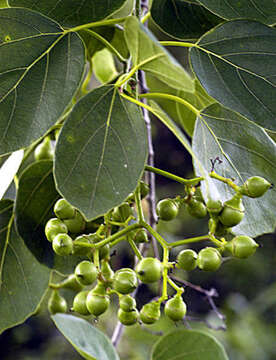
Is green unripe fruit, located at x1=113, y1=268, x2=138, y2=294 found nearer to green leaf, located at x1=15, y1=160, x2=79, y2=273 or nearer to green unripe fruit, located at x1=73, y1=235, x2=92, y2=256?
green unripe fruit, located at x1=73, y1=235, x2=92, y2=256

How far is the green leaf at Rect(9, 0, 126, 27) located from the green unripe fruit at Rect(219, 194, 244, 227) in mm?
301

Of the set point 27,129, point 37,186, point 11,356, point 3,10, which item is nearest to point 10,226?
point 37,186

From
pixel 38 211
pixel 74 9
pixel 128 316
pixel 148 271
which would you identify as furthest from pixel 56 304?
pixel 74 9

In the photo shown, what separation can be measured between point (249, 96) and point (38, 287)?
457 millimetres

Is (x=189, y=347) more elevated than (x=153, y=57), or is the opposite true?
(x=153, y=57)

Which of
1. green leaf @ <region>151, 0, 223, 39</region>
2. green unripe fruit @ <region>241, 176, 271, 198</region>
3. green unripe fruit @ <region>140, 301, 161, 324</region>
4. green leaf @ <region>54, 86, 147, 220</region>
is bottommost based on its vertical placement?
green unripe fruit @ <region>140, 301, 161, 324</region>

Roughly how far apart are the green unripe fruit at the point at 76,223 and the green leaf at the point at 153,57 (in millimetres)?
217

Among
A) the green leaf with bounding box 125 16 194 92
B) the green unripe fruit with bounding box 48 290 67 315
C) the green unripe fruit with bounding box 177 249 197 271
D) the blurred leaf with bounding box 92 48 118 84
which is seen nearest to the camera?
the green leaf with bounding box 125 16 194 92

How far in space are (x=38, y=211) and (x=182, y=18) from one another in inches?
14.9

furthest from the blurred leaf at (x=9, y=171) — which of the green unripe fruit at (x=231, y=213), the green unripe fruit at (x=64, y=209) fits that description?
the green unripe fruit at (x=231, y=213)

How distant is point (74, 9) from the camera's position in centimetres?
64

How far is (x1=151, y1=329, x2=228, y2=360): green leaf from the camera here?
92 cm

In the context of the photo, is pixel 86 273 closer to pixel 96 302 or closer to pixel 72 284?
pixel 96 302


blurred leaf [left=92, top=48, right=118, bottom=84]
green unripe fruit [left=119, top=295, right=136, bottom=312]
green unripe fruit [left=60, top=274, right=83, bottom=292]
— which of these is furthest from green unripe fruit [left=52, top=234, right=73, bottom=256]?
blurred leaf [left=92, top=48, right=118, bottom=84]
